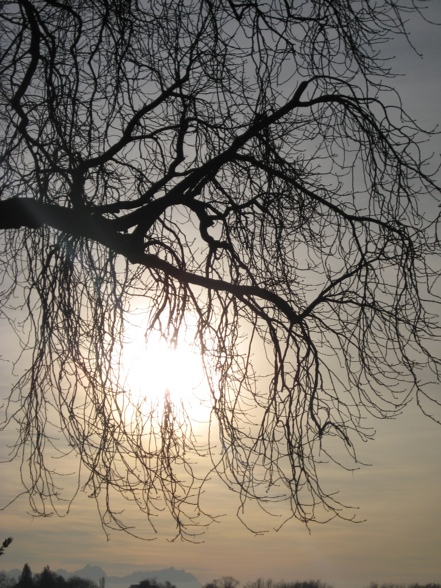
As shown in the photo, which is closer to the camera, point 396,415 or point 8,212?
point 8,212

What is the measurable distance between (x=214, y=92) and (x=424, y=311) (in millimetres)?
1786

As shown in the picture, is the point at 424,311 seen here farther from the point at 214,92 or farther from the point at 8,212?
the point at 8,212

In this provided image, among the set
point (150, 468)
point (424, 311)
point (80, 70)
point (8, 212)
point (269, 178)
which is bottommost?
point (150, 468)

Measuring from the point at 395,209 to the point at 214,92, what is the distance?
1.28 metres

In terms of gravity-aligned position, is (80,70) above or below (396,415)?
above

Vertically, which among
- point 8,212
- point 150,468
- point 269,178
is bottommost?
point 150,468

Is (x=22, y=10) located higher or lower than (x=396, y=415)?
higher

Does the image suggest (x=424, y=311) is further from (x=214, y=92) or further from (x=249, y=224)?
(x=214, y=92)

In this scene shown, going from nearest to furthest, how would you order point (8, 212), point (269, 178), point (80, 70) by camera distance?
1. point (8, 212)
2. point (80, 70)
3. point (269, 178)

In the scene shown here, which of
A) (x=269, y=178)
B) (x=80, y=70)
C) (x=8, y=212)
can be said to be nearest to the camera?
(x=8, y=212)

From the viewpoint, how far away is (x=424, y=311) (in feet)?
14.2

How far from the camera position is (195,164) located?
4.92m

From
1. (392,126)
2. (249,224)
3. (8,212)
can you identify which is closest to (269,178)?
(249,224)

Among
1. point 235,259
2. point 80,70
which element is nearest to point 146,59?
point 80,70
